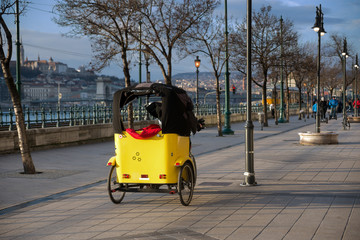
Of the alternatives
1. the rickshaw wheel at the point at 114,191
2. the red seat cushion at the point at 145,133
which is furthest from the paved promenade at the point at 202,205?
the red seat cushion at the point at 145,133

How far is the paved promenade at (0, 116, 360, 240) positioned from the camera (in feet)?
21.0

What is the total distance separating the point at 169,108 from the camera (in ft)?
26.7

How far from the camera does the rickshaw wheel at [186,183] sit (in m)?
7.90

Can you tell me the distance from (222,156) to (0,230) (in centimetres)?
991

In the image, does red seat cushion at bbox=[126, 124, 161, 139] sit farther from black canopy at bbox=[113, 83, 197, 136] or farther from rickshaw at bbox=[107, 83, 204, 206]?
black canopy at bbox=[113, 83, 197, 136]

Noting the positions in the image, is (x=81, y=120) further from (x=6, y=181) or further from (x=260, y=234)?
(x=260, y=234)

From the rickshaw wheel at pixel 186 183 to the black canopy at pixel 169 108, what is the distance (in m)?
0.59

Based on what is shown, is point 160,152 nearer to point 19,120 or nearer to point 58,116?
point 19,120

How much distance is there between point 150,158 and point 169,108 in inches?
33.6

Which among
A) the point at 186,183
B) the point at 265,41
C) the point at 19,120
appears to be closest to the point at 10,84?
the point at 19,120

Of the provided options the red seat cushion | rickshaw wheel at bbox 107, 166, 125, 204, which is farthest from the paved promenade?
the red seat cushion

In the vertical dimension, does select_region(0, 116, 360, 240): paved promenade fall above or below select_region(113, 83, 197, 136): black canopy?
below

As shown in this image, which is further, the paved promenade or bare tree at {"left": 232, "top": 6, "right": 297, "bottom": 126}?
bare tree at {"left": 232, "top": 6, "right": 297, "bottom": 126}

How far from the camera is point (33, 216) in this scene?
7523 mm
